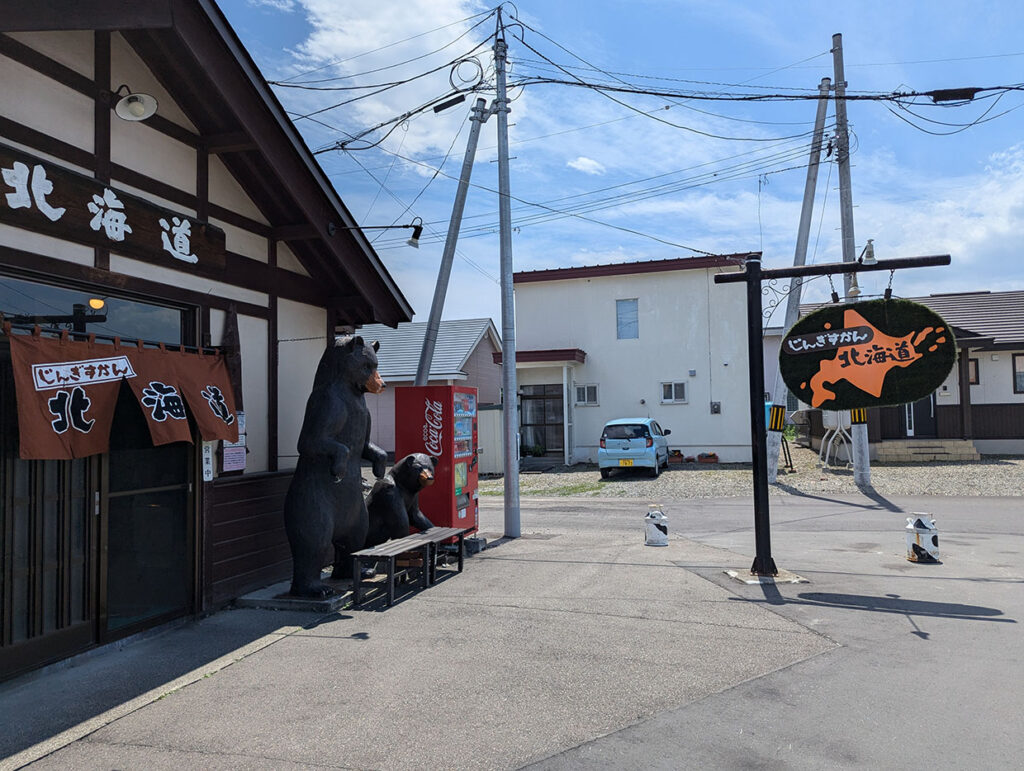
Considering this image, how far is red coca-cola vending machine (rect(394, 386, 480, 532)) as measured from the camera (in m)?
10.3

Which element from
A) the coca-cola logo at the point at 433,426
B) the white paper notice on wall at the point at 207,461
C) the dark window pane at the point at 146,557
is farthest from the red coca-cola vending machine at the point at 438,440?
the dark window pane at the point at 146,557

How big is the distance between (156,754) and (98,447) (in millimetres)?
2514

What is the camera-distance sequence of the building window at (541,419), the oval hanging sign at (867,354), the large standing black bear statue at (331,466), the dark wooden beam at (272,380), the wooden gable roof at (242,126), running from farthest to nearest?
the building window at (541,419), the dark wooden beam at (272,380), the oval hanging sign at (867,354), the large standing black bear statue at (331,466), the wooden gable roof at (242,126)

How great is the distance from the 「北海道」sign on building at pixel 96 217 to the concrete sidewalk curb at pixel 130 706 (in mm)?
3490

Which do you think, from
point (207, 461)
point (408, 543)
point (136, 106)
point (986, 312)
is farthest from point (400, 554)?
point (986, 312)

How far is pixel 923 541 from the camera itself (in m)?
9.33

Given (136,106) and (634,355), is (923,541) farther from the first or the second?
(634,355)

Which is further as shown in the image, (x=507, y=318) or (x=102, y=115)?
(x=507, y=318)

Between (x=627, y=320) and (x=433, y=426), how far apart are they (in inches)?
616

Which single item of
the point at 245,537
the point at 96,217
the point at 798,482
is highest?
the point at 96,217

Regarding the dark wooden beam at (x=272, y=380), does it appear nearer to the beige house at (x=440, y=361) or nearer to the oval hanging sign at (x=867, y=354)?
the oval hanging sign at (x=867, y=354)

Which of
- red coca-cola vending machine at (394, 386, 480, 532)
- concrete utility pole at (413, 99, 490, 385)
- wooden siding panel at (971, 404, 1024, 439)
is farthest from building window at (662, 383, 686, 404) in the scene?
red coca-cola vending machine at (394, 386, 480, 532)

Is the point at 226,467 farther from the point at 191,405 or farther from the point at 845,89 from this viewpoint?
the point at 845,89

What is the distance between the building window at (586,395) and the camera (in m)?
25.1
